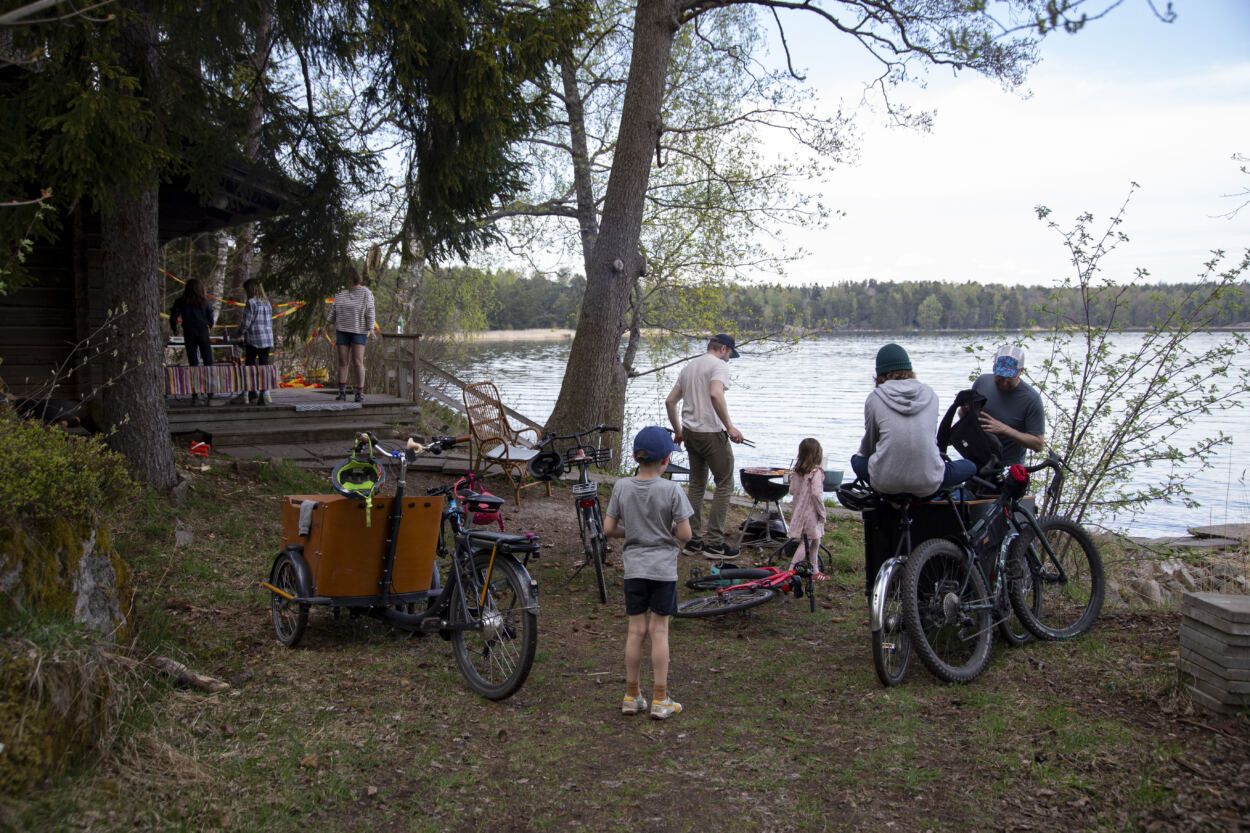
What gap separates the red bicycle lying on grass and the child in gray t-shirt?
3.96 feet

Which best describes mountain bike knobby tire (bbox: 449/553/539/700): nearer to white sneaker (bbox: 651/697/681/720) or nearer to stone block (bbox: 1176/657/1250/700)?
white sneaker (bbox: 651/697/681/720)

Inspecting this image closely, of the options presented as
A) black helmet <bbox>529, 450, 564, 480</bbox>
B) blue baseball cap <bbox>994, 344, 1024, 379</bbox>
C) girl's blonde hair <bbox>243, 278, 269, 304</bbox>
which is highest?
girl's blonde hair <bbox>243, 278, 269, 304</bbox>

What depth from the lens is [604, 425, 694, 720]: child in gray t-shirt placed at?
4410mm

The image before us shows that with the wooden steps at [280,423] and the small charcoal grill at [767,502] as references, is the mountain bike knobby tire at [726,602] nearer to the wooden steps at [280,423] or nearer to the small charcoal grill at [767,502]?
the small charcoal grill at [767,502]

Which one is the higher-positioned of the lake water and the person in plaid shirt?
the person in plaid shirt

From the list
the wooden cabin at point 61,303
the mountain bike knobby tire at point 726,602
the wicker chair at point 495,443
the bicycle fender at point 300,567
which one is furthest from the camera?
the wooden cabin at point 61,303

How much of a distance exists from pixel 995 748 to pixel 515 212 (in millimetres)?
16368

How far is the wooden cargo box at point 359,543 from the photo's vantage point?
509cm

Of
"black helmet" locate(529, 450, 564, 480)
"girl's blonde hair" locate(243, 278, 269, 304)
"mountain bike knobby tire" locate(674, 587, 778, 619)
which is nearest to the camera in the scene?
"mountain bike knobby tire" locate(674, 587, 778, 619)

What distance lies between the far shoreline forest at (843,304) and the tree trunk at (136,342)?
7830 mm


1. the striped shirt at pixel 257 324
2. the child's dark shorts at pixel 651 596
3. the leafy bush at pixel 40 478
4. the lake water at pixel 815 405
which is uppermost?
the striped shirt at pixel 257 324

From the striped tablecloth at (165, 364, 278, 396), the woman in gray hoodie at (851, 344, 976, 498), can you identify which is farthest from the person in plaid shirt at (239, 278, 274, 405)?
the woman in gray hoodie at (851, 344, 976, 498)

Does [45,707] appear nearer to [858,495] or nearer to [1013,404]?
[858,495]


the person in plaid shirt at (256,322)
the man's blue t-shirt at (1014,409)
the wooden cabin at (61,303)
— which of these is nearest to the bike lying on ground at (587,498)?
the man's blue t-shirt at (1014,409)
